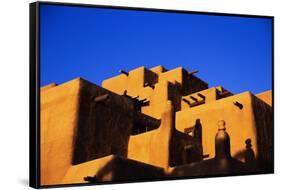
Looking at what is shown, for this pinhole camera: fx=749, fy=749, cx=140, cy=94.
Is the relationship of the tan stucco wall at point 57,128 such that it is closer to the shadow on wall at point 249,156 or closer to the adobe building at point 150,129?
the adobe building at point 150,129

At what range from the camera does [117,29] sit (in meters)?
10.8

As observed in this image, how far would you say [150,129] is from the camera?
429 inches

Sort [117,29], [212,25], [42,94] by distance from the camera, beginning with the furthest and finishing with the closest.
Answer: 1. [212,25]
2. [117,29]
3. [42,94]

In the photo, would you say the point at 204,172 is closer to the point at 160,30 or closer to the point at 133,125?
the point at 133,125

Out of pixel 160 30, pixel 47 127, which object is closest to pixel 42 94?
pixel 47 127

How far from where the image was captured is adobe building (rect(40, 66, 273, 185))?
10.2 m

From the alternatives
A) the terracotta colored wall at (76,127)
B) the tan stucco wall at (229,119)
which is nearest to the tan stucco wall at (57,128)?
the terracotta colored wall at (76,127)

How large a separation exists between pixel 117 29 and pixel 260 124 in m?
2.84

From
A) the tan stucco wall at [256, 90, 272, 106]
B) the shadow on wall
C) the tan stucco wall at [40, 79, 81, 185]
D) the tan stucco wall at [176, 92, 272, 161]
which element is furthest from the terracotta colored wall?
the tan stucco wall at [256, 90, 272, 106]

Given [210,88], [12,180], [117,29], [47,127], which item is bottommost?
[12,180]

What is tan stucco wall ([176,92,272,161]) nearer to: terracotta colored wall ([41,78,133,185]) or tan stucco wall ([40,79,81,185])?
terracotta colored wall ([41,78,133,185])

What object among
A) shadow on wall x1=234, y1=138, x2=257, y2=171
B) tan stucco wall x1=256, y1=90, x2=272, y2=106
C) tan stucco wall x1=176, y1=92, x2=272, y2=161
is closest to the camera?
tan stucco wall x1=176, y1=92, x2=272, y2=161

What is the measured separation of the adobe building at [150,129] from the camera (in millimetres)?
10203

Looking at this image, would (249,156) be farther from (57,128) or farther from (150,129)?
(57,128)
